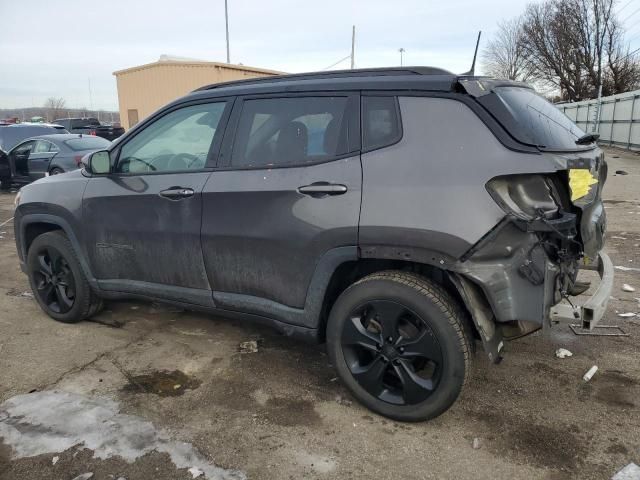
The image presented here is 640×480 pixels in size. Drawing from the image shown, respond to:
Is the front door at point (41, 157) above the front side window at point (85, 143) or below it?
below

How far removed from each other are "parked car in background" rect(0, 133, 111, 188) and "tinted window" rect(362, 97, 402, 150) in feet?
33.4

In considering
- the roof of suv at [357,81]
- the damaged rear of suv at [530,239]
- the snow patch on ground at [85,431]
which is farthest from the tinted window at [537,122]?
the snow patch on ground at [85,431]

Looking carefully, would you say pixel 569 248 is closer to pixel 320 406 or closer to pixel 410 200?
pixel 410 200

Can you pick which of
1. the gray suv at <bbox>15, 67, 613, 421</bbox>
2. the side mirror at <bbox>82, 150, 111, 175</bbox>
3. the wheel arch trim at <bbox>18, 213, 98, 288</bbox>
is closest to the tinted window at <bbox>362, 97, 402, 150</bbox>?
the gray suv at <bbox>15, 67, 613, 421</bbox>

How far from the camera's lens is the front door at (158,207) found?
341 centimetres

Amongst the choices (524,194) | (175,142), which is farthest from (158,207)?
(524,194)

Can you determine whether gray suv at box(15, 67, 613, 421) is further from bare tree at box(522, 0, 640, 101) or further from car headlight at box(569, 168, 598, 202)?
bare tree at box(522, 0, 640, 101)

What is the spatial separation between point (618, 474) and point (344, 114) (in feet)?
7.46

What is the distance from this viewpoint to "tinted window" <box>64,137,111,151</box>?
11.9 meters

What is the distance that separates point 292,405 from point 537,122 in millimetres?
2104

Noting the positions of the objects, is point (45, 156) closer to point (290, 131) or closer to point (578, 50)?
point (290, 131)

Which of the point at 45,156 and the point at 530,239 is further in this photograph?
the point at 45,156

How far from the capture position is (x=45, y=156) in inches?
473

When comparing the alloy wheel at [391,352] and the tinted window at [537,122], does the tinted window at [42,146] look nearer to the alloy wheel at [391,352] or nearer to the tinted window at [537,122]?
the alloy wheel at [391,352]
